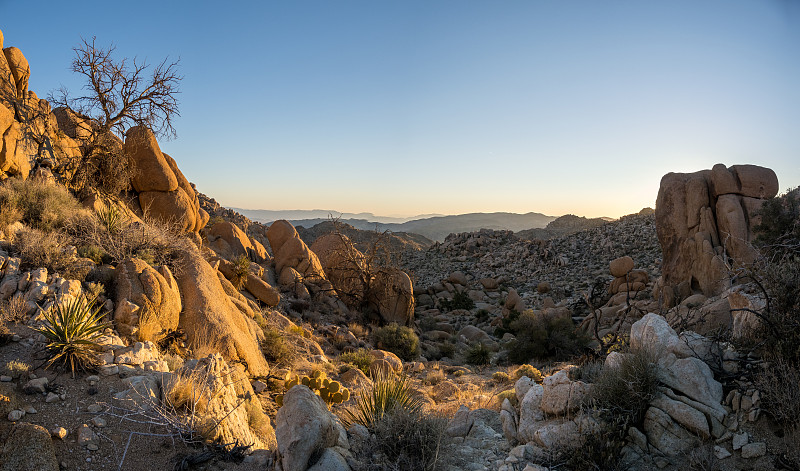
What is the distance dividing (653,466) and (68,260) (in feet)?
31.6

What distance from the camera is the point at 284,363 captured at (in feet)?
35.2

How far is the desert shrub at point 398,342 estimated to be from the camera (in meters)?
Answer: 15.6

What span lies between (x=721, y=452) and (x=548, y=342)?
434 inches

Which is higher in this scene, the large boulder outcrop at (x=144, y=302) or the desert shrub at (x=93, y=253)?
the desert shrub at (x=93, y=253)

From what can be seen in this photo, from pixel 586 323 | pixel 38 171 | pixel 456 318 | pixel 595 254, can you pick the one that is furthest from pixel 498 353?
pixel 595 254

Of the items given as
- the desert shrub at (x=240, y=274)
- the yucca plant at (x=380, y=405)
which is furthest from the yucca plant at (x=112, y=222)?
the yucca plant at (x=380, y=405)

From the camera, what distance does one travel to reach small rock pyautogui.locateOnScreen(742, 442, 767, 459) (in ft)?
15.8

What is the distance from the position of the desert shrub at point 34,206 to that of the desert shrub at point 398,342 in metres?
10.0

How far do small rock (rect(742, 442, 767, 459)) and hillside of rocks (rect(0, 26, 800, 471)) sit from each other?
0.08 ft

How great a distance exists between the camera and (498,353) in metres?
17.7

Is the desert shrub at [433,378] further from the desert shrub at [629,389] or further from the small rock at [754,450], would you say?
the small rock at [754,450]

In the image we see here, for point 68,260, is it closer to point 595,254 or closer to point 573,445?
point 573,445

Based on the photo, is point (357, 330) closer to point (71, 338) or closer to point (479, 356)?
point (479, 356)

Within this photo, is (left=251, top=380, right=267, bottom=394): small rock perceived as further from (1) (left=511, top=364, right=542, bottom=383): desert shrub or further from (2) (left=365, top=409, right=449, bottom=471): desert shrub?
(1) (left=511, top=364, right=542, bottom=383): desert shrub
